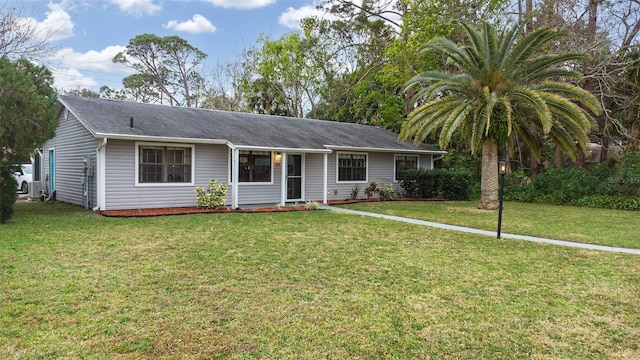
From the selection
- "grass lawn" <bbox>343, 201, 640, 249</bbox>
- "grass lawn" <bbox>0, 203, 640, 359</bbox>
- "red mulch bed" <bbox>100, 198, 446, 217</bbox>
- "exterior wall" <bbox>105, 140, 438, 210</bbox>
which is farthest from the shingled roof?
"grass lawn" <bbox>0, 203, 640, 359</bbox>

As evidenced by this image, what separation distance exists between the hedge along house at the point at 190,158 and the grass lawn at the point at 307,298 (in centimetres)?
371

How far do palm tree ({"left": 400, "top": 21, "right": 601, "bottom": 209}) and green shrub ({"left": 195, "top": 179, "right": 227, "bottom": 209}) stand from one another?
7.19 m

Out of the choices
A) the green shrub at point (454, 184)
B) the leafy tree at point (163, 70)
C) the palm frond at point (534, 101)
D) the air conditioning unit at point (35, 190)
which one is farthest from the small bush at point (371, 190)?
the leafy tree at point (163, 70)

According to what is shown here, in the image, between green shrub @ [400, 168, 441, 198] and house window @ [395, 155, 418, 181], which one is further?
house window @ [395, 155, 418, 181]

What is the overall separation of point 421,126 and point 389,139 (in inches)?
199

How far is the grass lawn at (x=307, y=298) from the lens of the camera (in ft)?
11.1

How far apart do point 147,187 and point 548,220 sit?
11.6 m

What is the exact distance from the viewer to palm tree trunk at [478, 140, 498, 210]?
1371 cm

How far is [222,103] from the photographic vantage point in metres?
32.3

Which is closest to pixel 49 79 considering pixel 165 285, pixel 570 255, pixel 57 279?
pixel 57 279

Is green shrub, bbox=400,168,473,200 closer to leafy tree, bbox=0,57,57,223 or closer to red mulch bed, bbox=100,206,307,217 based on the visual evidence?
red mulch bed, bbox=100,206,307,217

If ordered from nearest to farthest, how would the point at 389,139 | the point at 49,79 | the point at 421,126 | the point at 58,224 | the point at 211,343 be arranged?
the point at 211,343
the point at 58,224
the point at 49,79
the point at 421,126
the point at 389,139

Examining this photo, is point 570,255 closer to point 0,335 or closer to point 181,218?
point 0,335

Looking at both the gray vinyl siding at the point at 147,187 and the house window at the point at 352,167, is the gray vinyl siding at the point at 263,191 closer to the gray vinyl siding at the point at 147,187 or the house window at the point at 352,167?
the gray vinyl siding at the point at 147,187
